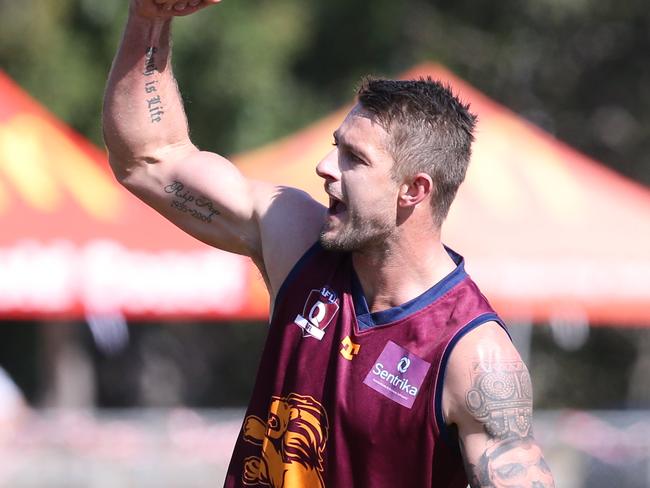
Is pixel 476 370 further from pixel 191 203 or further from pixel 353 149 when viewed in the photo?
pixel 191 203

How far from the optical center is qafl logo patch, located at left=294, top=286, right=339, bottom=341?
4.06 metres

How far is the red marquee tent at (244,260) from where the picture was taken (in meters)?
10.1

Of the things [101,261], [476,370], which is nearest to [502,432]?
[476,370]

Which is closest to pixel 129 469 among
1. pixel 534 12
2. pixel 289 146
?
pixel 289 146

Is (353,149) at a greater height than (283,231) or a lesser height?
greater

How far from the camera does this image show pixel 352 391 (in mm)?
3920

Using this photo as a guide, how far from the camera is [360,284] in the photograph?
415 centimetres

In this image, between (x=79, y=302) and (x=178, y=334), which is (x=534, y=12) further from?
(x=79, y=302)

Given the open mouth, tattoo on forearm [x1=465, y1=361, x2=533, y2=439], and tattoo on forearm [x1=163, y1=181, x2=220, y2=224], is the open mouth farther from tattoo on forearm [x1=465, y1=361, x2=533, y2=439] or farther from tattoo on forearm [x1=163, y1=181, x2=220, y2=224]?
tattoo on forearm [x1=465, y1=361, x2=533, y2=439]

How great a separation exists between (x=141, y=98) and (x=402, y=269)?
3.23 feet

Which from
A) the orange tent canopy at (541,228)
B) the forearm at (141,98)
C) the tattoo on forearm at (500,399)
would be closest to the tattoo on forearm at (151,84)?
the forearm at (141,98)

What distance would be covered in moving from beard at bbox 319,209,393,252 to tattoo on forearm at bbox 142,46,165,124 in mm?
686

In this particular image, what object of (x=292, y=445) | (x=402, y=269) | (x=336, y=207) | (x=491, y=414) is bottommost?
(x=292, y=445)

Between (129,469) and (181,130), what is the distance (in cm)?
583
